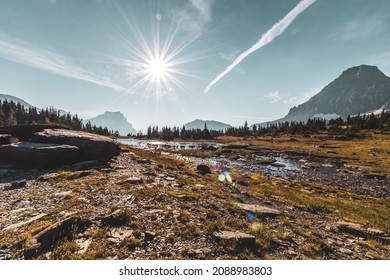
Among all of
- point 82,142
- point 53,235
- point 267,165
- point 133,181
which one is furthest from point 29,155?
point 267,165

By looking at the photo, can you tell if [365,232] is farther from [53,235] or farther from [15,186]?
[15,186]

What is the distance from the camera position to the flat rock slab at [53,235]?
750cm

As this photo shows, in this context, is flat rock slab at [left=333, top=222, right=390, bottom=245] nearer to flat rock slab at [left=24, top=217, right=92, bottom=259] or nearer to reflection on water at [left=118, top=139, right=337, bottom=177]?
flat rock slab at [left=24, top=217, right=92, bottom=259]

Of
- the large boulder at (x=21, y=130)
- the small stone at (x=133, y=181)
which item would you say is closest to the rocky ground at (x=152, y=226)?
the small stone at (x=133, y=181)

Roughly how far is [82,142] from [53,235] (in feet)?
75.3

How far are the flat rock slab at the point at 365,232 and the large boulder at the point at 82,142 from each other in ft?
98.1

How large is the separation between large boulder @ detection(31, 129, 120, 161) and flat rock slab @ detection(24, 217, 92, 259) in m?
21.5

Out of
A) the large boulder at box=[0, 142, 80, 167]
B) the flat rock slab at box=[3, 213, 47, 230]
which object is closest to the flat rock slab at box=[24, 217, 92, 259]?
the flat rock slab at box=[3, 213, 47, 230]

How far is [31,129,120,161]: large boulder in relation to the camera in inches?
1051

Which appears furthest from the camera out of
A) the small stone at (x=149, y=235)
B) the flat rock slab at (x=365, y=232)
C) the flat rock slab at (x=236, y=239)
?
the flat rock slab at (x=365, y=232)

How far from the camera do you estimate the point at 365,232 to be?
13203mm

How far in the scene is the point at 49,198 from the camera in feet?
45.9

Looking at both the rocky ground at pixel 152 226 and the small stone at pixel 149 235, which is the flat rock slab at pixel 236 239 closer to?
the rocky ground at pixel 152 226
